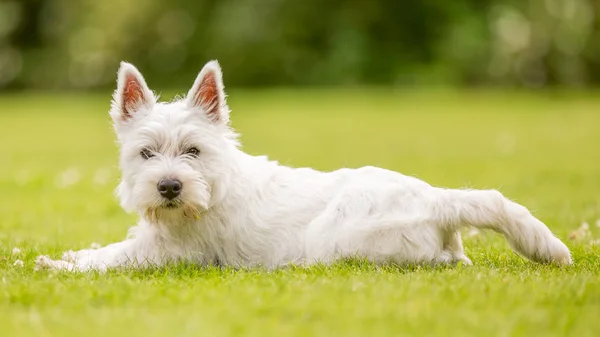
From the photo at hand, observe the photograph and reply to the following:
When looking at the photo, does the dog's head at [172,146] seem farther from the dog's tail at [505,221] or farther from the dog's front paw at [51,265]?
the dog's tail at [505,221]

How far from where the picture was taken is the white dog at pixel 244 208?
5895mm

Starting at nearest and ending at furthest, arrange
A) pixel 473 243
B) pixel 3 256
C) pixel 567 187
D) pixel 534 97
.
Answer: pixel 3 256 → pixel 473 243 → pixel 567 187 → pixel 534 97

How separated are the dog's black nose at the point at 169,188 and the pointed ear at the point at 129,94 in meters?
0.78

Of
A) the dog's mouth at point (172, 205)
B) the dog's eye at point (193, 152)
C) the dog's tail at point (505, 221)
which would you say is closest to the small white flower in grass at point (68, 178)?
the dog's eye at point (193, 152)

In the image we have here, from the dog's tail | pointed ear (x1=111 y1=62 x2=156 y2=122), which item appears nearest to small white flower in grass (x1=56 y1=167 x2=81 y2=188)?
pointed ear (x1=111 y1=62 x2=156 y2=122)

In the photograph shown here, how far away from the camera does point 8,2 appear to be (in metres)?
52.0

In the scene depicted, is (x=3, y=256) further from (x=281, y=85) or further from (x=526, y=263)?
(x=281, y=85)

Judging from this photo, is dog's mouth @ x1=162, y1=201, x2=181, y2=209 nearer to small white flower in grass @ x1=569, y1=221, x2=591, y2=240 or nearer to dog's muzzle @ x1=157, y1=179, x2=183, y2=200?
dog's muzzle @ x1=157, y1=179, x2=183, y2=200

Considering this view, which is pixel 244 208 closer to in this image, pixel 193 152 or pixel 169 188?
pixel 193 152

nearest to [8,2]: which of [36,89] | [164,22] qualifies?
[36,89]

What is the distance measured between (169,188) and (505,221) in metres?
2.34

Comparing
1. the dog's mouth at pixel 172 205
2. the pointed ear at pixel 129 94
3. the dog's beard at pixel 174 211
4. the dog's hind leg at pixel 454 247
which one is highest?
the pointed ear at pixel 129 94

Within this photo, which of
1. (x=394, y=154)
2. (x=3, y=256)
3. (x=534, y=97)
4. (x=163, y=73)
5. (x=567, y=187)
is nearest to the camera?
(x=3, y=256)

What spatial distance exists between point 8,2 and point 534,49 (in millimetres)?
31721
